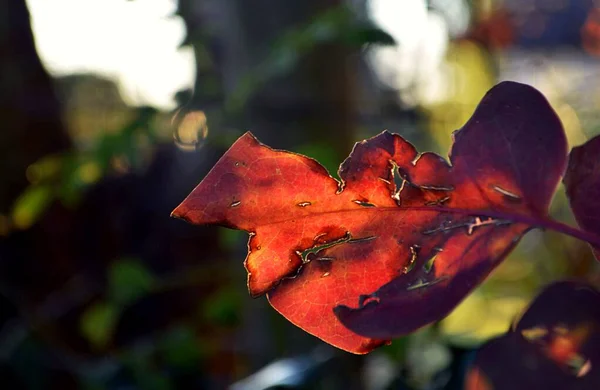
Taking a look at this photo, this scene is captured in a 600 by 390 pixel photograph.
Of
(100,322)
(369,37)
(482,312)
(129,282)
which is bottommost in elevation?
(482,312)

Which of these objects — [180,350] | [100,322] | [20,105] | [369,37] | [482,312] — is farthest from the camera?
[20,105]

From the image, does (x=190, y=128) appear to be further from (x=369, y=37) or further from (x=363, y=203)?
(x=363, y=203)

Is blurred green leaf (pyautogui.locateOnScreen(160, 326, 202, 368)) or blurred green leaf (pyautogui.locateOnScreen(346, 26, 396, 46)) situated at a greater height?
blurred green leaf (pyautogui.locateOnScreen(346, 26, 396, 46))

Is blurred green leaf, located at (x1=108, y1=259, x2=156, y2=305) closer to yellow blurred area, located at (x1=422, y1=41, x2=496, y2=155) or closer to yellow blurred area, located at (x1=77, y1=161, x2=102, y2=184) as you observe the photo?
yellow blurred area, located at (x1=77, y1=161, x2=102, y2=184)

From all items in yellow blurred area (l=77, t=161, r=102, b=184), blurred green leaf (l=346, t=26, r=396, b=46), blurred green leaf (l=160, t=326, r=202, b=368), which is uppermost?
blurred green leaf (l=346, t=26, r=396, b=46)

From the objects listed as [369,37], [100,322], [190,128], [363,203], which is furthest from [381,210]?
[100,322]

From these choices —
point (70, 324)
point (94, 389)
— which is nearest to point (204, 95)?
point (94, 389)

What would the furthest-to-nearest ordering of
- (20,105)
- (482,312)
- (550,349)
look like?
(20,105)
(482,312)
(550,349)

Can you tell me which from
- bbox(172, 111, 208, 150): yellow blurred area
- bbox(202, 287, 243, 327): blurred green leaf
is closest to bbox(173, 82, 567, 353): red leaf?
bbox(172, 111, 208, 150): yellow blurred area

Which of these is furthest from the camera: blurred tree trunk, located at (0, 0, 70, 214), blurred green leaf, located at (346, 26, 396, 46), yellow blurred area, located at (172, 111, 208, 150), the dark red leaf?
blurred tree trunk, located at (0, 0, 70, 214)
